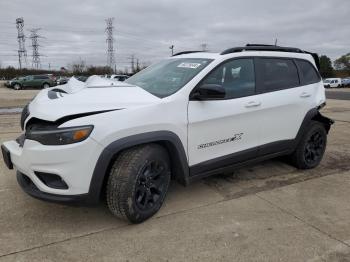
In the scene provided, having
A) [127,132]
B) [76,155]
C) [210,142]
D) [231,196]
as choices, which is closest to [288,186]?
[231,196]

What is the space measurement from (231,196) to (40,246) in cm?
218

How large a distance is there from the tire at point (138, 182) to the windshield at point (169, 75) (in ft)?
2.12

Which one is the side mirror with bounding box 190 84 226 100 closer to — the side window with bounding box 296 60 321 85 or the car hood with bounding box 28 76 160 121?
the car hood with bounding box 28 76 160 121

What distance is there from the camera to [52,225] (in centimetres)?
346

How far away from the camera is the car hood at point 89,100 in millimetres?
3139

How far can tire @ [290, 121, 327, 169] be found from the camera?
5.29 m

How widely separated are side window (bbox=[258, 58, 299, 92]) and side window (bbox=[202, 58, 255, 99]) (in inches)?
8.7

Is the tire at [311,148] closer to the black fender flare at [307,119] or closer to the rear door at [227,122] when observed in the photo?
the black fender flare at [307,119]

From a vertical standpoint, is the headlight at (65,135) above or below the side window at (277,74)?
below

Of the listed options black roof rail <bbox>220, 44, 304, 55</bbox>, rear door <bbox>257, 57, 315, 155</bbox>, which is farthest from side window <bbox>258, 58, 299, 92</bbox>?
black roof rail <bbox>220, 44, 304, 55</bbox>

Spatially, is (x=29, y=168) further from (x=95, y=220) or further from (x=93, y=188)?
(x=95, y=220)

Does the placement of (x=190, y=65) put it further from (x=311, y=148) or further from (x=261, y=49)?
(x=311, y=148)

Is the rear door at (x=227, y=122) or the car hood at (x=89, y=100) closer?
the car hood at (x=89, y=100)

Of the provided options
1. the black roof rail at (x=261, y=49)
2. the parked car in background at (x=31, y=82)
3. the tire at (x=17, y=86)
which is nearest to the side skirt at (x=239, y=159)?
the black roof rail at (x=261, y=49)
